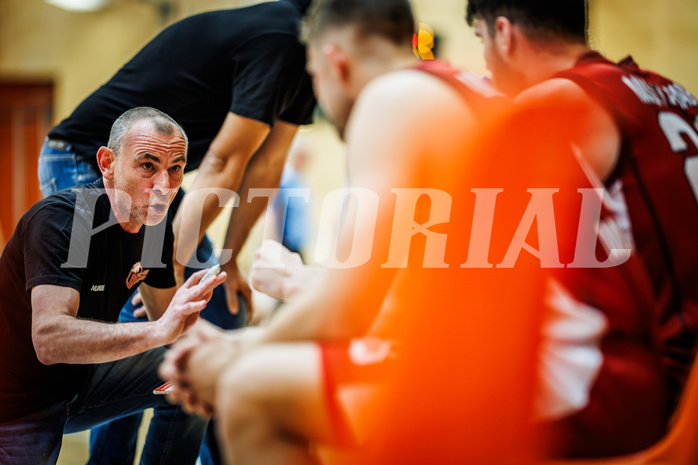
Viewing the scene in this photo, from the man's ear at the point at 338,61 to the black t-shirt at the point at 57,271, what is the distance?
0.45m

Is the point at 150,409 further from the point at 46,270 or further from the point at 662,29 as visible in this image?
the point at 662,29

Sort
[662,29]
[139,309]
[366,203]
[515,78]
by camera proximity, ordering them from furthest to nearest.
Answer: [662,29]
[139,309]
[515,78]
[366,203]

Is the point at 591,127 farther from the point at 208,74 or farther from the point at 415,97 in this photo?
A: the point at 208,74

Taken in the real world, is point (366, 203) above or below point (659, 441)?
above

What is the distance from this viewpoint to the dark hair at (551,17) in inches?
35.1

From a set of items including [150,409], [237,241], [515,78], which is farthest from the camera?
[237,241]

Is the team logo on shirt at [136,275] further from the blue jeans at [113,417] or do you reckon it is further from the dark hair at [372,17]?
the dark hair at [372,17]

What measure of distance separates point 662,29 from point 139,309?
3.93m

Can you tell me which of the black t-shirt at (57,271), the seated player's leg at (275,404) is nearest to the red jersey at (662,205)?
the seated player's leg at (275,404)

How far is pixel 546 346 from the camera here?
2.36 feet

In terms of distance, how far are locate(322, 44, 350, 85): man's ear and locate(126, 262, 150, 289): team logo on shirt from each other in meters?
0.51

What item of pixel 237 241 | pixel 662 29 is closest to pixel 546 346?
pixel 237 241

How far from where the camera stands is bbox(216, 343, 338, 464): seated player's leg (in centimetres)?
68

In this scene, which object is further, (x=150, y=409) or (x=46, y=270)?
(x=150, y=409)
